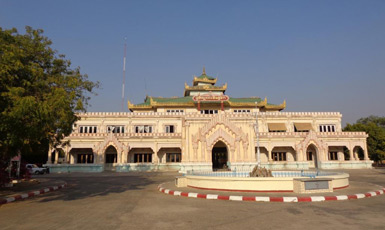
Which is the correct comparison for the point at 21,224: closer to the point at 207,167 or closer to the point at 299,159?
the point at 207,167

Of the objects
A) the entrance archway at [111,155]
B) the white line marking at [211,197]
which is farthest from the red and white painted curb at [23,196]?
the entrance archway at [111,155]

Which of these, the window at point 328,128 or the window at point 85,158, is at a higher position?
the window at point 328,128

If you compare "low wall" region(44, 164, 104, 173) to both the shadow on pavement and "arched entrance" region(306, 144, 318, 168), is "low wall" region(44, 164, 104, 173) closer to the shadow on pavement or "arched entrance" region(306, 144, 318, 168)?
the shadow on pavement

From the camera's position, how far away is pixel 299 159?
36938 millimetres

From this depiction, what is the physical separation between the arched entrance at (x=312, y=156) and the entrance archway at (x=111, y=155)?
2994cm

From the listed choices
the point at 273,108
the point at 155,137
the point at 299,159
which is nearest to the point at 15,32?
the point at 155,137

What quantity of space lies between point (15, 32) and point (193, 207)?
13.2 metres

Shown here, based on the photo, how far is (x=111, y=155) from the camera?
130 feet

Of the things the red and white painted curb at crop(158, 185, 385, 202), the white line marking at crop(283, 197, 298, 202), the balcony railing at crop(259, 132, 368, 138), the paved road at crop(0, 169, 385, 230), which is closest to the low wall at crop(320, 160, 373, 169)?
the balcony railing at crop(259, 132, 368, 138)

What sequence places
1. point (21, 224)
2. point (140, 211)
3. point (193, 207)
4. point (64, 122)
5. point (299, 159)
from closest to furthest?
point (21, 224), point (140, 211), point (193, 207), point (64, 122), point (299, 159)

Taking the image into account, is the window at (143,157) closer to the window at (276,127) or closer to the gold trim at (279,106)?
the window at (276,127)

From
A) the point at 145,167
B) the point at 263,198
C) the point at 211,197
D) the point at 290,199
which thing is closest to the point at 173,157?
the point at 145,167

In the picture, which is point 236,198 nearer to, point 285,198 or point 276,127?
point 285,198

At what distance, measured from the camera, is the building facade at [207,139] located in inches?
1272
